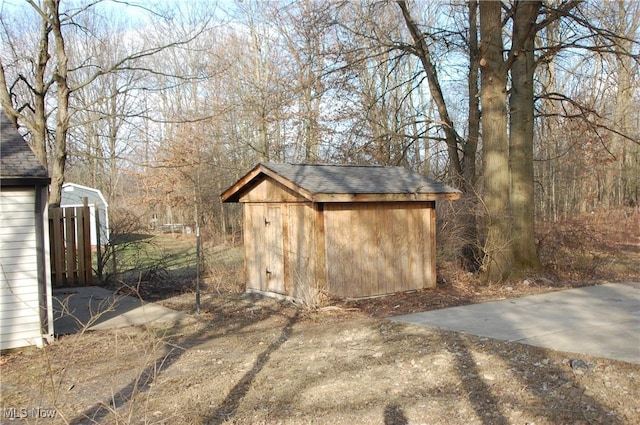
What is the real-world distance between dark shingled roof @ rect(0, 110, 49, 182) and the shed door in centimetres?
485

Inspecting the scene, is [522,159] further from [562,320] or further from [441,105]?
[562,320]

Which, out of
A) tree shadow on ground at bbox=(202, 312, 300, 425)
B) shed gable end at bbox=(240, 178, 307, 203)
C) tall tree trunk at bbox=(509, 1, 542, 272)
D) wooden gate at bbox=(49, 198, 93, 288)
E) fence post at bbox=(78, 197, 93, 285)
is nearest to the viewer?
tree shadow on ground at bbox=(202, 312, 300, 425)

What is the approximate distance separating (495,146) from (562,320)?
17.5ft

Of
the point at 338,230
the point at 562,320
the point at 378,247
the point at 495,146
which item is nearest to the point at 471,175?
the point at 495,146

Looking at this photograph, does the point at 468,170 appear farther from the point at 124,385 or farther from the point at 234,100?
the point at 234,100

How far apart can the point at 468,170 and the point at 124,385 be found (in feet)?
38.9

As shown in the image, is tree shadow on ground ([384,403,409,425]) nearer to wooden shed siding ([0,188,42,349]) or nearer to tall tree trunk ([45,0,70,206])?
wooden shed siding ([0,188,42,349])

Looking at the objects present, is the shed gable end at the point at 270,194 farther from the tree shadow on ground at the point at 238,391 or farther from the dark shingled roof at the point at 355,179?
the tree shadow on ground at the point at 238,391

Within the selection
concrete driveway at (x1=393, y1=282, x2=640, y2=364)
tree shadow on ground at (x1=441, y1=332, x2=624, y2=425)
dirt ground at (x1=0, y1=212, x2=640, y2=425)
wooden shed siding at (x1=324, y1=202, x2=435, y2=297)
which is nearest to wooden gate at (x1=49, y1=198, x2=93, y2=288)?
dirt ground at (x1=0, y1=212, x2=640, y2=425)

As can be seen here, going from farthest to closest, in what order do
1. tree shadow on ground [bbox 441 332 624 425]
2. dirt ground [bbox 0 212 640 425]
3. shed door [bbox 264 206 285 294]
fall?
shed door [bbox 264 206 285 294]
dirt ground [bbox 0 212 640 425]
tree shadow on ground [bbox 441 332 624 425]

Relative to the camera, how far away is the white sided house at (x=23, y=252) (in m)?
8.06

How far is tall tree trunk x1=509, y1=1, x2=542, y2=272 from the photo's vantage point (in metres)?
13.5

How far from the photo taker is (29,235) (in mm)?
8266

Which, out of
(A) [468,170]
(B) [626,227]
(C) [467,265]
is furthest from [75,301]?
(B) [626,227]
